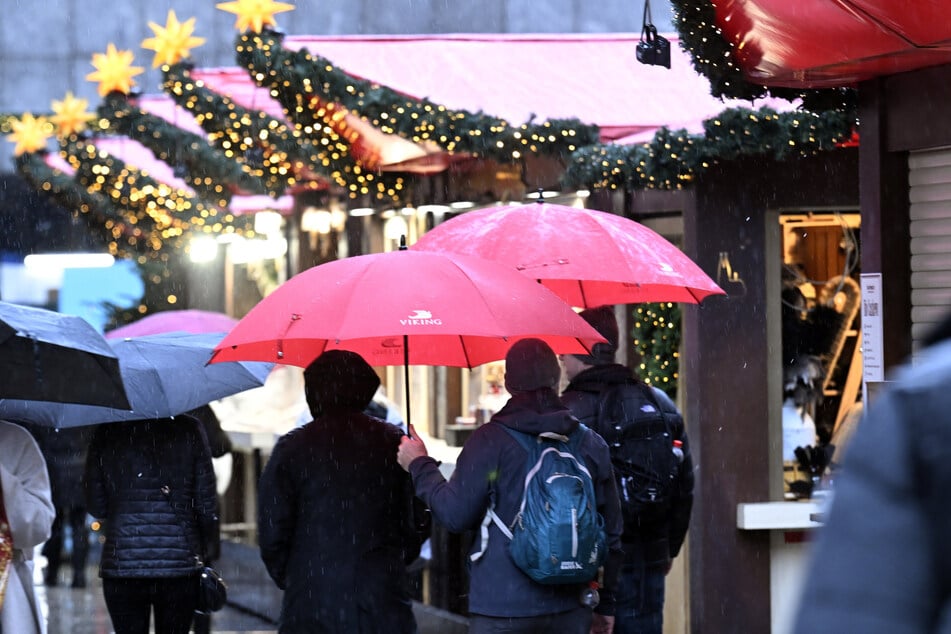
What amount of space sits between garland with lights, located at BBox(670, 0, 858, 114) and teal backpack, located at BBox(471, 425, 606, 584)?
8.54 feet

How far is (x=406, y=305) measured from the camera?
20.3ft

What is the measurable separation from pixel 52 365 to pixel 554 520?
1771 mm

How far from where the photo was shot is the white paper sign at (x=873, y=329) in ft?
24.5

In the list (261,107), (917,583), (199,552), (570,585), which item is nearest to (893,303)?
(570,585)

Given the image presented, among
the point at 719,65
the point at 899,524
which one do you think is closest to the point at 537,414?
the point at 719,65

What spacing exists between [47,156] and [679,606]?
1153 centimetres

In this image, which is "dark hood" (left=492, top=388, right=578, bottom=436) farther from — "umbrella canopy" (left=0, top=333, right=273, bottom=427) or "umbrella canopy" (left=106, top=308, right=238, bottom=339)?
"umbrella canopy" (left=106, top=308, right=238, bottom=339)

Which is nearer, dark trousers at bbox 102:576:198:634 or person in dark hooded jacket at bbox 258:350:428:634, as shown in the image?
person in dark hooded jacket at bbox 258:350:428:634

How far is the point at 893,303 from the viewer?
749 centimetres

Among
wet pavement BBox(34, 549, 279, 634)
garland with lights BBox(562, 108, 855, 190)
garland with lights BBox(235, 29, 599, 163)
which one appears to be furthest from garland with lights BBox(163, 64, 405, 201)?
garland with lights BBox(562, 108, 855, 190)

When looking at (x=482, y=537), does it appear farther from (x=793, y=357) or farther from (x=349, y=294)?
(x=793, y=357)

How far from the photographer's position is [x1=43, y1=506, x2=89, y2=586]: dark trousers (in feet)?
51.0

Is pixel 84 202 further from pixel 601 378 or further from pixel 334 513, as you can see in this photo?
pixel 334 513

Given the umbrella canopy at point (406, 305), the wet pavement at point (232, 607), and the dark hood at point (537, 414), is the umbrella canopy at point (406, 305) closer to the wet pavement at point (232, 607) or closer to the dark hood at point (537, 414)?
the dark hood at point (537, 414)
